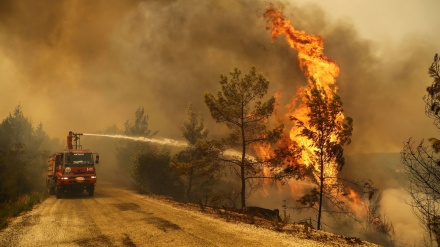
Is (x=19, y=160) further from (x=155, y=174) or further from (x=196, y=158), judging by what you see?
(x=196, y=158)

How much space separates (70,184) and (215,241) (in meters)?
15.3

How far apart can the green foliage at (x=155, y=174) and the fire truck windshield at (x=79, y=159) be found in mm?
11471

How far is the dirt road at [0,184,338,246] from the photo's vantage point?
28.5 ft

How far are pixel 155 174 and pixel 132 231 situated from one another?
2337 centimetres

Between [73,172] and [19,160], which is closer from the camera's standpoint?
[73,172]

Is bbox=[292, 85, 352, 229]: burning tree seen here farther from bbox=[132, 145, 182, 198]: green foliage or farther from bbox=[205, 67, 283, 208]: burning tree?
bbox=[132, 145, 182, 198]: green foliage

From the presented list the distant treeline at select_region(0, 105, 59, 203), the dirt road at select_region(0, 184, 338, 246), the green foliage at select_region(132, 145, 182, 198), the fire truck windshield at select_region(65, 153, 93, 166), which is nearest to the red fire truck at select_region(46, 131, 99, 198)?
the fire truck windshield at select_region(65, 153, 93, 166)

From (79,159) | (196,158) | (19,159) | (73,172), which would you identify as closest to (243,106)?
(196,158)

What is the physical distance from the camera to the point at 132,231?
→ 10.0m

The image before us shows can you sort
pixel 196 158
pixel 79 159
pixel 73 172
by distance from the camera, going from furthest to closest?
pixel 196 158
pixel 79 159
pixel 73 172

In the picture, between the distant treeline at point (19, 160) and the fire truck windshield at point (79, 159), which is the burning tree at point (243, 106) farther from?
the distant treeline at point (19, 160)

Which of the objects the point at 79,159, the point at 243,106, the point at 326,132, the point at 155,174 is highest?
A: the point at 243,106

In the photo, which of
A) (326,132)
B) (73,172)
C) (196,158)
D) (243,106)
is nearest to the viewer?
(326,132)

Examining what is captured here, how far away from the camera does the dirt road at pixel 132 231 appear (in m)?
8.70
